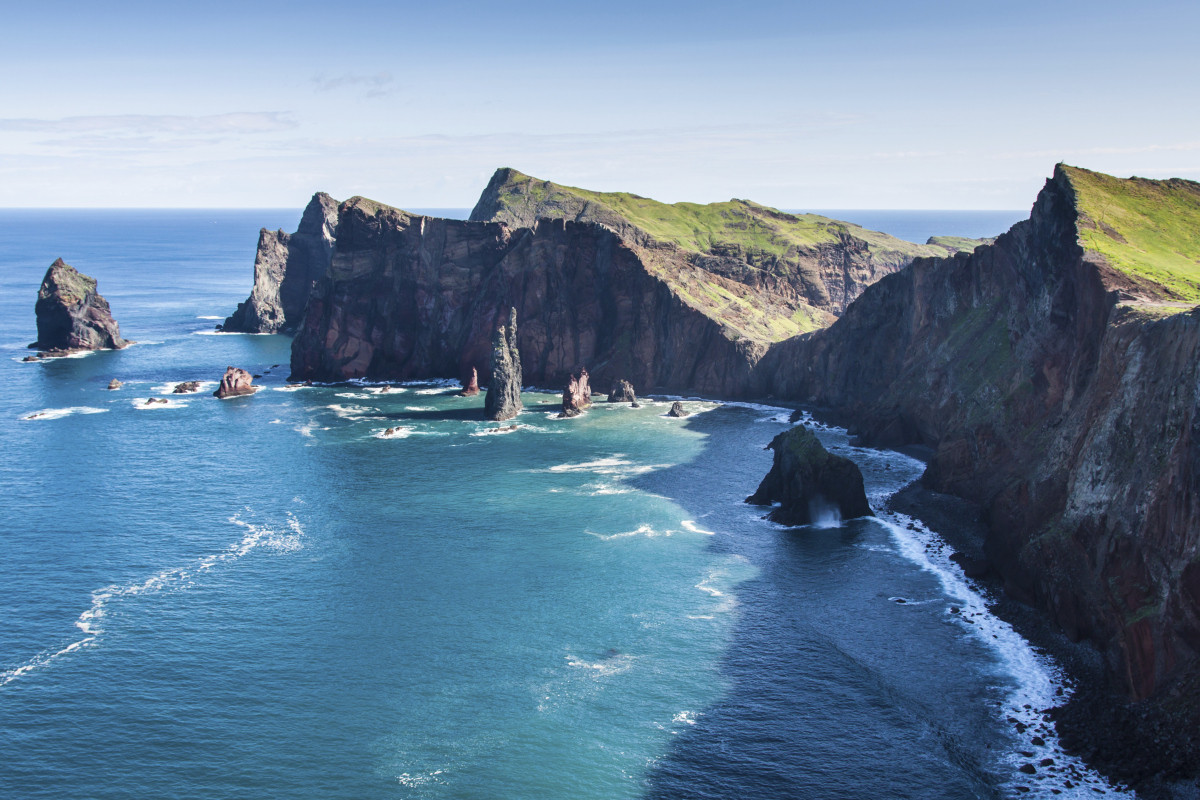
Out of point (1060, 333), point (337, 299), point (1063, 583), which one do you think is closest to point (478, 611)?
point (1063, 583)

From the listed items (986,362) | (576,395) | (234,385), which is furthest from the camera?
(234,385)

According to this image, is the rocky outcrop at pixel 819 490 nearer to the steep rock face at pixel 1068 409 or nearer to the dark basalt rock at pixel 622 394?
the steep rock face at pixel 1068 409

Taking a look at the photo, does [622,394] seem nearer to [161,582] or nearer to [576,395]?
[576,395]

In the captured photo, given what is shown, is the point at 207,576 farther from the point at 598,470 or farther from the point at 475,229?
the point at 475,229

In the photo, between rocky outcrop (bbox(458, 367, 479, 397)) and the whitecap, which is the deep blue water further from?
rocky outcrop (bbox(458, 367, 479, 397))

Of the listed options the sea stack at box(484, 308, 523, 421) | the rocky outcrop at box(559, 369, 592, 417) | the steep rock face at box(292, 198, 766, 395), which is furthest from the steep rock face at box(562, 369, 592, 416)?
the steep rock face at box(292, 198, 766, 395)

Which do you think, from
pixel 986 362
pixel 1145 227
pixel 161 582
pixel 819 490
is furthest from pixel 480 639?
pixel 1145 227

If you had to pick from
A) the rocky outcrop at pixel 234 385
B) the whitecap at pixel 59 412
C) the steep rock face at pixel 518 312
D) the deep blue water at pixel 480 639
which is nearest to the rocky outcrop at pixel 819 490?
the deep blue water at pixel 480 639

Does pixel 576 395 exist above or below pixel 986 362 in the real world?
below
